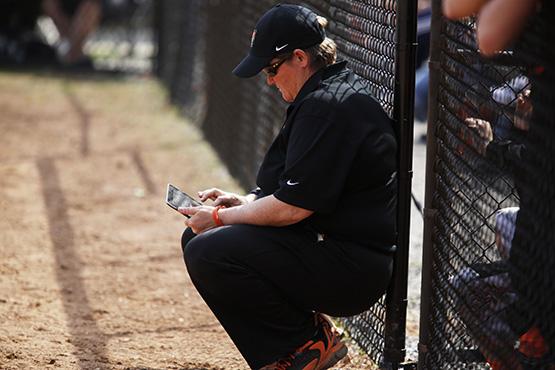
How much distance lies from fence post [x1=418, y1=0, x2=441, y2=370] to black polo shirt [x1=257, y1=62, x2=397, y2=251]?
0.12 metres

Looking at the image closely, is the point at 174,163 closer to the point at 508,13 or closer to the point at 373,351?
the point at 373,351

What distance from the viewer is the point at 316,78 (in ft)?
11.8

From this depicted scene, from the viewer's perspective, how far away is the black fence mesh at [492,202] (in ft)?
9.08

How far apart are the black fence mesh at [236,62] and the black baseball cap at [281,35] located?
0.37 metres

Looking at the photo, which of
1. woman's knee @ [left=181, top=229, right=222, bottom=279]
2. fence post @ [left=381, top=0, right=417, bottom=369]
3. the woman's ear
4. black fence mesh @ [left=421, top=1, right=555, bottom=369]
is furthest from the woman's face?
woman's knee @ [left=181, top=229, right=222, bottom=279]

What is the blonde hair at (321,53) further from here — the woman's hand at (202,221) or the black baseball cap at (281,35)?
the woman's hand at (202,221)

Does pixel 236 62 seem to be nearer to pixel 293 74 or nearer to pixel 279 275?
pixel 293 74

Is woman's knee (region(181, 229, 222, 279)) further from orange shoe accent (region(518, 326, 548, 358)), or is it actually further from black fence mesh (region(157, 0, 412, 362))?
orange shoe accent (region(518, 326, 548, 358))

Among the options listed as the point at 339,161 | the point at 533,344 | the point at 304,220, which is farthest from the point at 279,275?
the point at 533,344

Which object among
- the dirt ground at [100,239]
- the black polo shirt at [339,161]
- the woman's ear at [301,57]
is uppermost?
the woman's ear at [301,57]

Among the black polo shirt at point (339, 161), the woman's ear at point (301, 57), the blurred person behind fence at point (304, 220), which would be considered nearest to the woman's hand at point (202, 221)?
the blurred person behind fence at point (304, 220)

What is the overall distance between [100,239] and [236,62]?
209 centimetres

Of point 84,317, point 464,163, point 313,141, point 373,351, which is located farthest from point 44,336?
point 464,163

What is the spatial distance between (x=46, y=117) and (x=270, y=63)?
294 inches
